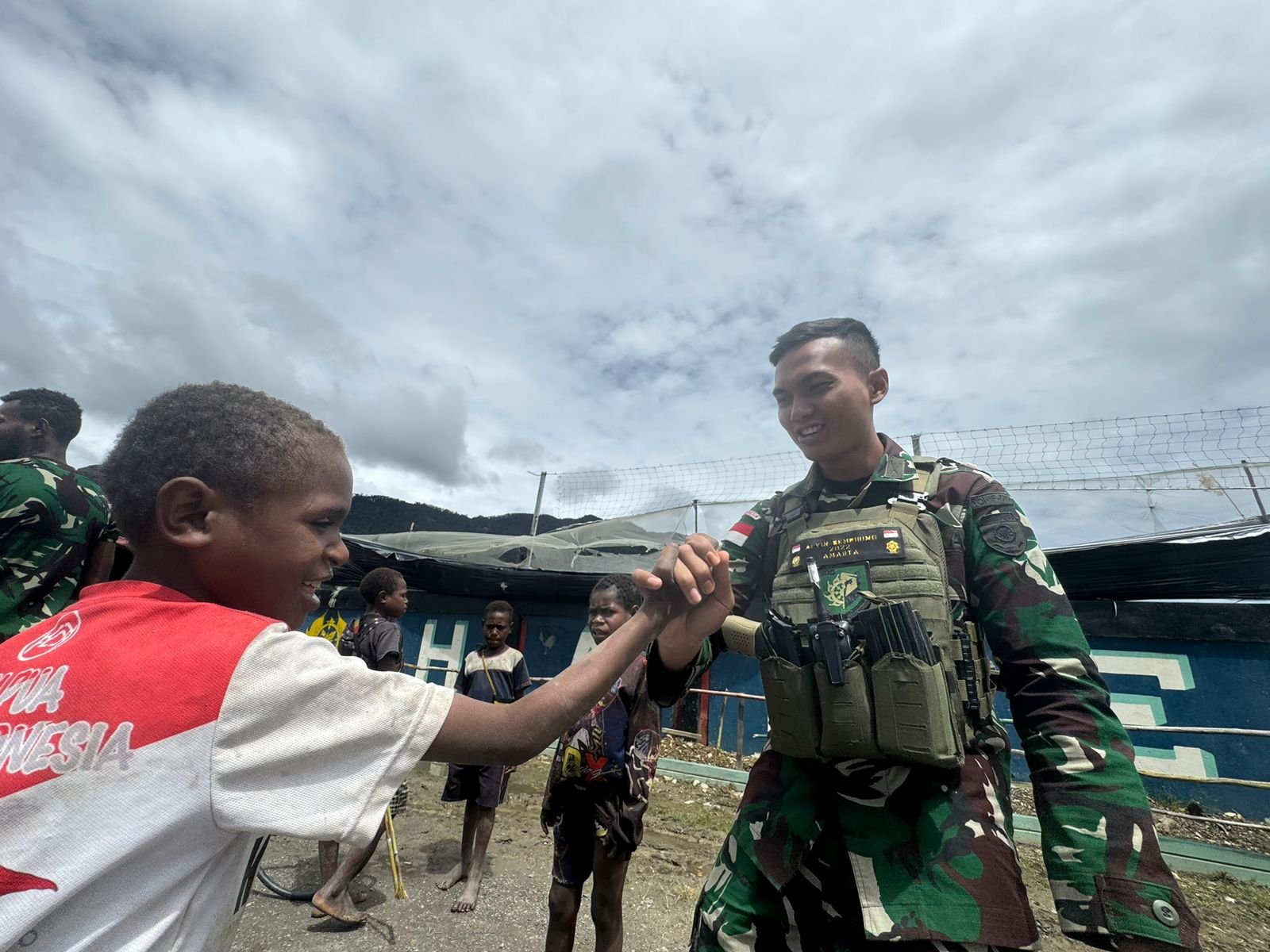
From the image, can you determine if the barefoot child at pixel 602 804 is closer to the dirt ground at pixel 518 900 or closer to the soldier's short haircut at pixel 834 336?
the dirt ground at pixel 518 900

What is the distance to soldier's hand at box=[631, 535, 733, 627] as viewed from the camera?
1.31 meters

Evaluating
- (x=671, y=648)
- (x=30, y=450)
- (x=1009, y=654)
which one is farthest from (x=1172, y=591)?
(x=30, y=450)

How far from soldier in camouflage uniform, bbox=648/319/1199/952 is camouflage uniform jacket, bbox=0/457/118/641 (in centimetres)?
247

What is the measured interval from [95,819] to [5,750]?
0.16m

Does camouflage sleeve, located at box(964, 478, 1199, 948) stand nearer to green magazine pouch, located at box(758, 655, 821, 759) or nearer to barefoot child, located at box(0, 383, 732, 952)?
green magazine pouch, located at box(758, 655, 821, 759)

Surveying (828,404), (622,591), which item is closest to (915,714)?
(828,404)

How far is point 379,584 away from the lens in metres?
4.71

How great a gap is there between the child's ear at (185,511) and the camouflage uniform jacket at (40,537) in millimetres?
1737

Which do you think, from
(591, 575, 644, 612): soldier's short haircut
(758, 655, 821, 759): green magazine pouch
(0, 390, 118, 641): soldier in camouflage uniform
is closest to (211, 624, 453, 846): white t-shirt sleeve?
(758, 655, 821, 759): green magazine pouch

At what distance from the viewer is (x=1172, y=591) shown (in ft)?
20.0

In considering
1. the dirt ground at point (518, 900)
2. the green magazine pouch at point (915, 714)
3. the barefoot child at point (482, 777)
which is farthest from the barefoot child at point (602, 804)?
the green magazine pouch at point (915, 714)

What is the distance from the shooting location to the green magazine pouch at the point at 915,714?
1453 millimetres

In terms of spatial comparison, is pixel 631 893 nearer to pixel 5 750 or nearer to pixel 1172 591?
pixel 5 750

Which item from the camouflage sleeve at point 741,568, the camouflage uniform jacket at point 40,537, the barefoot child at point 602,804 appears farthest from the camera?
the barefoot child at point 602,804
